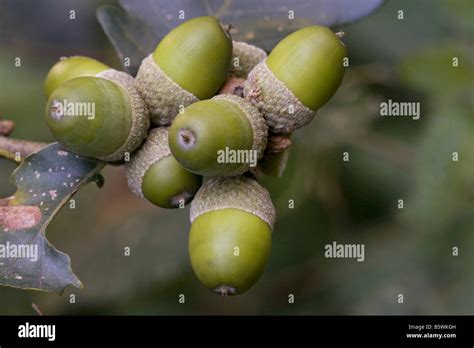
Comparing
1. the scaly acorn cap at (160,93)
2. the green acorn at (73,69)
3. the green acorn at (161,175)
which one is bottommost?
the green acorn at (161,175)

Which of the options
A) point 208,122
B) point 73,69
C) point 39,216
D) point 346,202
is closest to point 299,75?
point 208,122

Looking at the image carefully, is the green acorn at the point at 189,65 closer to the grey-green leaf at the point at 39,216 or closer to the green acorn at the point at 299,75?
the green acorn at the point at 299,75

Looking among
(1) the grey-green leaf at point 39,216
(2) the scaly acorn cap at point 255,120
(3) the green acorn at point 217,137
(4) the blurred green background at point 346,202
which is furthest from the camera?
(4) the blurred green background at point 346,202

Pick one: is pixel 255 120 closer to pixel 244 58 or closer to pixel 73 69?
pixel 244 58

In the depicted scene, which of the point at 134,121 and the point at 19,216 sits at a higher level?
the point at 134,121

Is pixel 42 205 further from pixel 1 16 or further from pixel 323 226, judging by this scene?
pixel 1 16

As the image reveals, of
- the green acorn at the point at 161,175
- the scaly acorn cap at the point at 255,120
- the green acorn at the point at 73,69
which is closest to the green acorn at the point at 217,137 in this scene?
the scaly acorn cap at the point at 255,120
